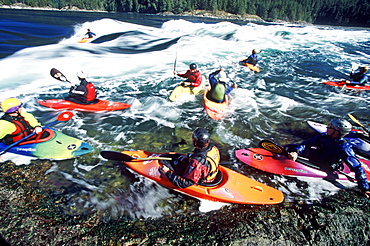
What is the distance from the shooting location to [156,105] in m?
8.76

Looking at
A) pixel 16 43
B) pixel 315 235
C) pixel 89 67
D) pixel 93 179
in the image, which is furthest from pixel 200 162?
pixel 16 43

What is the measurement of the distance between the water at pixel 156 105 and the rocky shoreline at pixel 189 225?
11.6 inches

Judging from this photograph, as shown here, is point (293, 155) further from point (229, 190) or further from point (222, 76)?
point (222, 76)

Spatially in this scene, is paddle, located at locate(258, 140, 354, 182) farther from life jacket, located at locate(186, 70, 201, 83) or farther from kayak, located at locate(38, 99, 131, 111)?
kayak, located at locate(38, 99, 131, 111)

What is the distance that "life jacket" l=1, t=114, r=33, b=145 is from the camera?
4.49m

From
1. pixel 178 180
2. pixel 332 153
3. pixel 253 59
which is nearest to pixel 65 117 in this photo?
pixel 178 180

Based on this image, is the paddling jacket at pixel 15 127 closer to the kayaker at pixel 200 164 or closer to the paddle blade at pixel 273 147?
the kayaker at pixel 200 164

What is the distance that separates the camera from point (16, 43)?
1872 cm

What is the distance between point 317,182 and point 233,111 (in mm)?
4171

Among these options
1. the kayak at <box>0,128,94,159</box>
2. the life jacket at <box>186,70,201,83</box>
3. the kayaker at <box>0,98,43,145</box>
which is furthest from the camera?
the life jacket at <box>186,70,201,83</box>

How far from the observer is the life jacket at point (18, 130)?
4.49 metres

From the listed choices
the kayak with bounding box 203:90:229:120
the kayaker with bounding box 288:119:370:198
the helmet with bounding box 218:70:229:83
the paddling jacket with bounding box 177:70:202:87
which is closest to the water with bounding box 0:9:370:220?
the kayak with bounding box 203:90:229:120

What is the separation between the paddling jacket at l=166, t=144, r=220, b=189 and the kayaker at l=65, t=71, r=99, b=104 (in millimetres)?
5216

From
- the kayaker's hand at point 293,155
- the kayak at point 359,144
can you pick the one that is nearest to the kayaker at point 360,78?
the kayak at point 359,144
